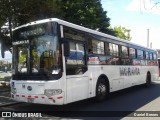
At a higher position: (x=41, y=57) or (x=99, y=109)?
(x=41, y=57)

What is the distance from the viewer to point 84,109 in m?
10.3

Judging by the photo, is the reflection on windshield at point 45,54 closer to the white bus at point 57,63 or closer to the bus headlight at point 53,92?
the white bus at point 57,63

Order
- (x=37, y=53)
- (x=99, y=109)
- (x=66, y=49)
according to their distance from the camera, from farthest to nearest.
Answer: (x=99, y=109) → (x=37, y=53) → (x=66, y=49)

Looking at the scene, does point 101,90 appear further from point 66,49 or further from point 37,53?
point 37,53

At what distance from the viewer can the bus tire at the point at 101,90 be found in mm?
11430

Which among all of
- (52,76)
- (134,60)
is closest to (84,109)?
(52,76)

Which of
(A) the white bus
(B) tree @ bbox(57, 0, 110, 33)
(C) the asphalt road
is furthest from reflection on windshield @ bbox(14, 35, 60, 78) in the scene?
(B) tree @ bbox(57, 0, 110, 33)

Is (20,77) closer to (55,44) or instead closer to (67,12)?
(55,44)

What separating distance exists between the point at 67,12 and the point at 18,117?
18756 mm

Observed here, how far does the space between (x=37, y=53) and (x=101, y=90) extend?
3.68 meters

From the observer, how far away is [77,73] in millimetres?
9852

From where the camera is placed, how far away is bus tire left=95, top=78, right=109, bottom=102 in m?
11.4
